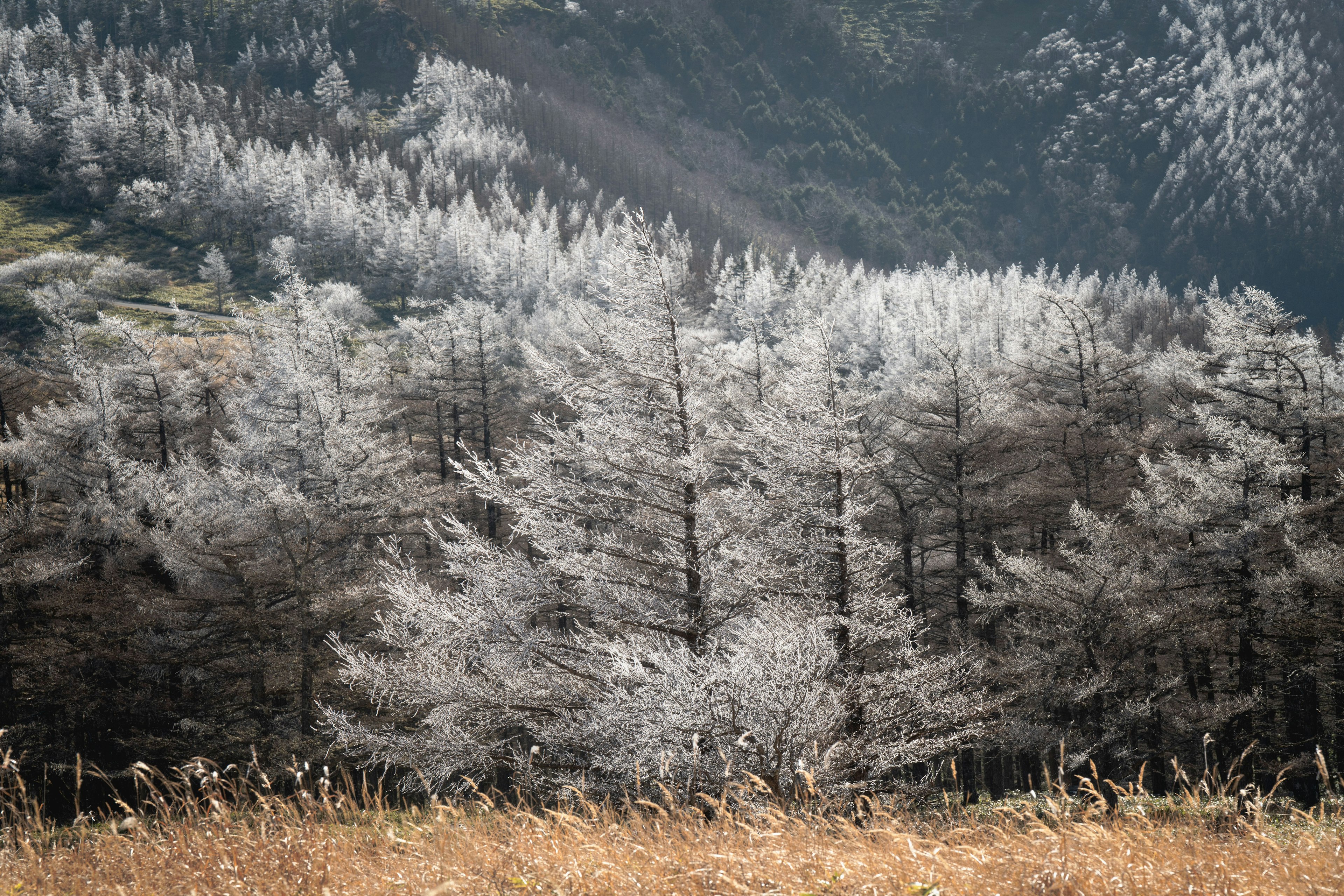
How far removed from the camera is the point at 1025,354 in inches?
1270

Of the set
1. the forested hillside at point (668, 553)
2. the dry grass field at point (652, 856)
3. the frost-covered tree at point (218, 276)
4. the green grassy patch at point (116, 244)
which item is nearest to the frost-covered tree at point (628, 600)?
the forested hillside at point (668, 553)

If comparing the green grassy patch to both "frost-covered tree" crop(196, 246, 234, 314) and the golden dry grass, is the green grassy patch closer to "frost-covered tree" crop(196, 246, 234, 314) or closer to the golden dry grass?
"frost-covered tree" crop(196, 246, 234, 314)

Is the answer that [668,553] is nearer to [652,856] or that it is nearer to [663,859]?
[652,856]

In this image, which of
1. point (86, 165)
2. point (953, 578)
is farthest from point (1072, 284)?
point (86, 165)

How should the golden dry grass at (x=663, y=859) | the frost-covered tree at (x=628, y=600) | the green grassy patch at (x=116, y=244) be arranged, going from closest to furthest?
the golden dry grass at (x=663, y=859), the frost-covered tree at (x=628, y=600), the green grassy patch at (x=116, y=244)

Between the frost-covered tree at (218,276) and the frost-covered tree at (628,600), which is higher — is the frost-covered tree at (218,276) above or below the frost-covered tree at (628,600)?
below

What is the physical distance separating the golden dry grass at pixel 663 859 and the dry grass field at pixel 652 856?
0.04 ft

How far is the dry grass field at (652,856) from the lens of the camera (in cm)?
311

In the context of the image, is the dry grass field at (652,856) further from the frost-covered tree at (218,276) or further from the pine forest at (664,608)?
the frost-covered tree at (218,276)

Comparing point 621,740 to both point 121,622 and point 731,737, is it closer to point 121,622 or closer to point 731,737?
point 731,737

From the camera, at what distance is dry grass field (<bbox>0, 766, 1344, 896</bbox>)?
10.2 ft

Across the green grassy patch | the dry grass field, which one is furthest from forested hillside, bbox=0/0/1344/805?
the green grassy patch

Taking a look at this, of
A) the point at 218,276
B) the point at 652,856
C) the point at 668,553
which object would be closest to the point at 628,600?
the point at 668,553

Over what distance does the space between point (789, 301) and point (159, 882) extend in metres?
85.8
